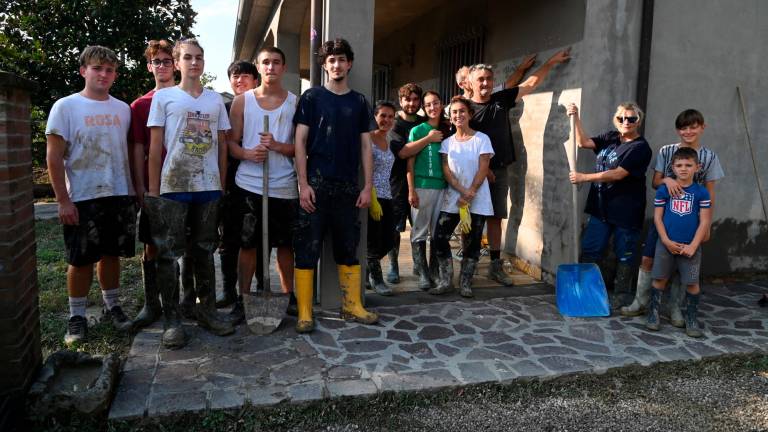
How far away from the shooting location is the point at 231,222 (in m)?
4.03

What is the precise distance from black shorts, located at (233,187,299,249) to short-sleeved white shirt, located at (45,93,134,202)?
80cm

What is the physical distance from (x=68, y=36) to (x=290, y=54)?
10.1ft

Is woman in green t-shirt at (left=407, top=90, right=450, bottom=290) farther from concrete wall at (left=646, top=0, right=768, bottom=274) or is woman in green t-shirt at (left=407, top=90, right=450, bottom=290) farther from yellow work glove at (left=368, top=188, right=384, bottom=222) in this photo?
concrete wall at (left=646, top=0, right=768, bottom=274)

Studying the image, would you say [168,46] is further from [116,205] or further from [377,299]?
[377,299]

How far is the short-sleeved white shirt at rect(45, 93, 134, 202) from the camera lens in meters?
3.54

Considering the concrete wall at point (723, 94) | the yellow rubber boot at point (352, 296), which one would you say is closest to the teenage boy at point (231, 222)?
the yellow rubber boot at point (352, 296)

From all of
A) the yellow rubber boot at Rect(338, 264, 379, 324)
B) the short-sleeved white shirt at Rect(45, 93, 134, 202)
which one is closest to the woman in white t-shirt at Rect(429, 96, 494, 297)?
the yellow rubber boot at Rect(338, 264, 379, 324)

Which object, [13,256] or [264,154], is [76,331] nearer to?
[13,256]

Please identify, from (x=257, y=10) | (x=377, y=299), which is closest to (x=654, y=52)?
(x=377, y=299)

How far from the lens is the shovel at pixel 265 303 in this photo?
12.6 ft

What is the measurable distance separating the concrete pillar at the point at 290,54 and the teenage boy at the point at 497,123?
3517 mm

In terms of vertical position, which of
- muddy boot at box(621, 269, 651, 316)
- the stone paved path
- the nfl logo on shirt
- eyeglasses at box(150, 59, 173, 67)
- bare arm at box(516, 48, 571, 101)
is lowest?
the stone paved path

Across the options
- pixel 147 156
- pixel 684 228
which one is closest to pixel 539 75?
pixel 684 228

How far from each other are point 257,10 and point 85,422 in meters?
7.51
